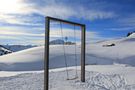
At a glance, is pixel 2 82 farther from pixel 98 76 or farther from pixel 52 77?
pixel 98 76

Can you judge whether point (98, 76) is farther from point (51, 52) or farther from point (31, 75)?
point (51, 52)

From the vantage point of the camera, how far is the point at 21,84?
8.42 metres

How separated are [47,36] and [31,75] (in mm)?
3168

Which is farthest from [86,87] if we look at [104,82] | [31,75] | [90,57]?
[90,57]

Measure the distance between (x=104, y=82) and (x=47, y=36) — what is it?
2963 millimetres

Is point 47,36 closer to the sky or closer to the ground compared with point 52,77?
closer to the sky

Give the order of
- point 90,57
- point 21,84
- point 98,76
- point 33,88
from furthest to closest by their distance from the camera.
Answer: point 90,57, point 98,76, point 21,84, point 33,88

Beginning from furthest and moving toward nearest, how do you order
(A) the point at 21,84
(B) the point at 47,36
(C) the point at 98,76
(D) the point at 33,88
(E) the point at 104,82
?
(C) the point at 98,76
(E) the point at 104,82
(A) the point at 21,84
(D) the point at 33,88
(B) the point at 47,36

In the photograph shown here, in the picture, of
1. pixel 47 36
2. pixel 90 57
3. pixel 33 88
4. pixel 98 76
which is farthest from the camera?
pixel 90 57

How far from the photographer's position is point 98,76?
9789mm

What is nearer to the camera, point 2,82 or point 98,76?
point 2,82

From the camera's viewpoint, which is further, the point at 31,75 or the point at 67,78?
the point at 31,75

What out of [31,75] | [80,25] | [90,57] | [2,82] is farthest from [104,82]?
[90,57]

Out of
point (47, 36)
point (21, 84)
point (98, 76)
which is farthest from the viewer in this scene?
point (98, 76)
